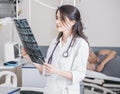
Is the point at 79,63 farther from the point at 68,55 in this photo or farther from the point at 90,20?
the point at 90,20

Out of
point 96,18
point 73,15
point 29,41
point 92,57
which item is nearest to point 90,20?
point 96,18

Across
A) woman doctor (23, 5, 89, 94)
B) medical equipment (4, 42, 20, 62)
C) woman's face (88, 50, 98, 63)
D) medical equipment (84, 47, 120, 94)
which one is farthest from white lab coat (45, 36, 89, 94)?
woman's face (88, 50, 98, 63)

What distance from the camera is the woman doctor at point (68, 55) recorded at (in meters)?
1.52

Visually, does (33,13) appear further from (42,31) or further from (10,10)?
(10,10)

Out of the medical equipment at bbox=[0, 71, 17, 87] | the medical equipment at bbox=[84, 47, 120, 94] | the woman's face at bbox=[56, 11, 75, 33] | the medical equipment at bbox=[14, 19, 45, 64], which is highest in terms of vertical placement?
the woman's face at bbox=[56, 11, 75, 33]

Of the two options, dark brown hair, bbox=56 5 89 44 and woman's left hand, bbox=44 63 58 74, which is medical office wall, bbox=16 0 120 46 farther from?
woman's left hand, bbox=44 63 58 74

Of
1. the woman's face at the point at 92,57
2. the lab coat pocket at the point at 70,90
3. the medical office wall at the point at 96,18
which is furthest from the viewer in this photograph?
the medical office wall at the point at 96,18

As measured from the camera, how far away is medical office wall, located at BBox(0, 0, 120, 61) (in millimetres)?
3660

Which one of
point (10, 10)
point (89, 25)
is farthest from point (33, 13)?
point (10, 10)

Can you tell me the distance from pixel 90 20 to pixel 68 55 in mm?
2235

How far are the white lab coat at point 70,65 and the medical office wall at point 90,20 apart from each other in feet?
6.85

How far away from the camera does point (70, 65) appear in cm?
155

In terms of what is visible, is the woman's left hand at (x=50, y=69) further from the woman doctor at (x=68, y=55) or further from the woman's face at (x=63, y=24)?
the woman's face at (x=63, y=24)

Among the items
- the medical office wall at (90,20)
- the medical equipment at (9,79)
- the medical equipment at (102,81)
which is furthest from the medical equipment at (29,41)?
the medical office wall at (90,20)
